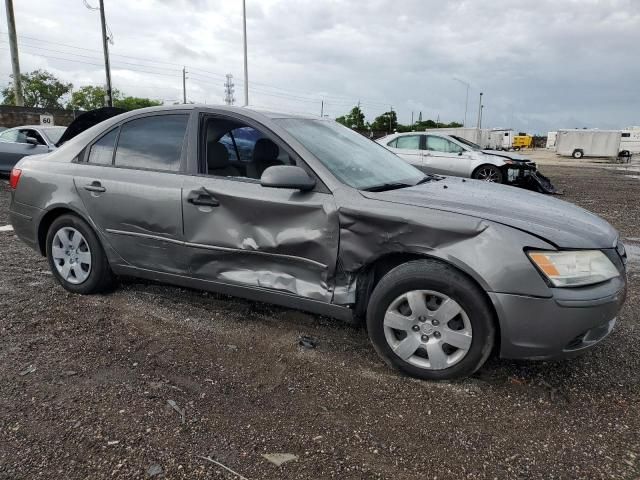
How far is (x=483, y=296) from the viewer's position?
2631 mm

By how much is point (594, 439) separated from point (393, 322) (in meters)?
1.12

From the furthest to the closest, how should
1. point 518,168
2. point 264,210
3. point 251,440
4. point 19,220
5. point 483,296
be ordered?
point 518,168 → point 19,220 → point 264,210 → point 483,296 → point 251,440

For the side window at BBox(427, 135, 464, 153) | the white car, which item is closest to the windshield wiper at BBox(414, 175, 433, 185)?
the white car

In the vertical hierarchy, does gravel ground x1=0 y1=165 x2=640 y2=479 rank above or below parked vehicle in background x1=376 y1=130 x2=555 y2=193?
below

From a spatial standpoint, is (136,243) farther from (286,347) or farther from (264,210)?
(286,347)

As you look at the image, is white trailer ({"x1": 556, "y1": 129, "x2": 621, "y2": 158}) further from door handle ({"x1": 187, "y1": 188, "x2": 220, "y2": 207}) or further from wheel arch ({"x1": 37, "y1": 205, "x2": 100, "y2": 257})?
wheel arch ({"x1": 37, "y1": 205, "x2": 100, "y2": 257})

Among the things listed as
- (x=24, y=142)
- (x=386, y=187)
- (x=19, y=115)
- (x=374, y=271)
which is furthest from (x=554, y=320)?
(x=19, y=115)

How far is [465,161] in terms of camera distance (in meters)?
12.4

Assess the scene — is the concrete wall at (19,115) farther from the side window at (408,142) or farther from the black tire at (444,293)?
the black tire at (444,293)

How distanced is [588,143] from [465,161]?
3276 centimetres

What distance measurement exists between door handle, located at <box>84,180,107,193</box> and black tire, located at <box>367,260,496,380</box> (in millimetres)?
2304

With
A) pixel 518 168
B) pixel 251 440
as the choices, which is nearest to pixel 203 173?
pixel 251 440

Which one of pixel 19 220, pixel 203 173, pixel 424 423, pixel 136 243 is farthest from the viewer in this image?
pixel 19 220

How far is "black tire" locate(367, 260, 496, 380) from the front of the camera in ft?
8.61
